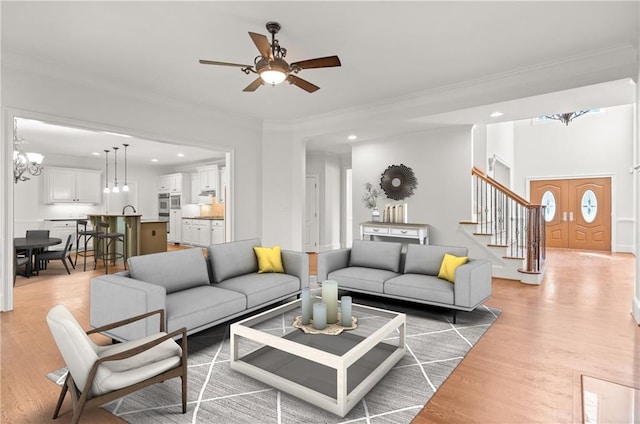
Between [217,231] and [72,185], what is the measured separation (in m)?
4.05

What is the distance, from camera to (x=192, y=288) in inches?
134

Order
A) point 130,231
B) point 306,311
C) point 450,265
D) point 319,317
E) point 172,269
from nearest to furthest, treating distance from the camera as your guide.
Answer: point 319,317, point 306,311, point 172,269, point 450,265, point 130,231

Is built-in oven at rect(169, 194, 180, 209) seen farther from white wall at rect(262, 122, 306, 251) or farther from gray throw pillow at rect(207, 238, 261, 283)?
gray throw pillow at rect(207, 238, 261, 283)

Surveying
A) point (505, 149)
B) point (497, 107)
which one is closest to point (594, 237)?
point (505, 149)

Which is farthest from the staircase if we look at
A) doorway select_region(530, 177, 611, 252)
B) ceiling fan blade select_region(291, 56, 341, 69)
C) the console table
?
ceiling fan blade select_region(291, 56, 341, 69)

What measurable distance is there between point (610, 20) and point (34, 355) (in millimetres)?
5807

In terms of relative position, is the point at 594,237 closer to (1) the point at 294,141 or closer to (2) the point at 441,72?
(2) the point at 441,72

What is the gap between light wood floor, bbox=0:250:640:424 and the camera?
6.70 feet

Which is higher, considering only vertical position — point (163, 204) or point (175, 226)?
point (163, 204)

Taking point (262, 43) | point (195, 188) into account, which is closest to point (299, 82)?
point (262, 43)

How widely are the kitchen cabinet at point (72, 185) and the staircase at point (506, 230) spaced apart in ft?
31.9

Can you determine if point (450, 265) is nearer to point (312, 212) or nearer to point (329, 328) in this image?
point (329, 328)

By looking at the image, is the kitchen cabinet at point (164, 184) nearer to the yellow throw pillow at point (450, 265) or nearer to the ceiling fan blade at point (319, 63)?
the ceiling fan blade at point (319, 63)

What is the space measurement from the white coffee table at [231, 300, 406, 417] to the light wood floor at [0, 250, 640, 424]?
441 millimetres
